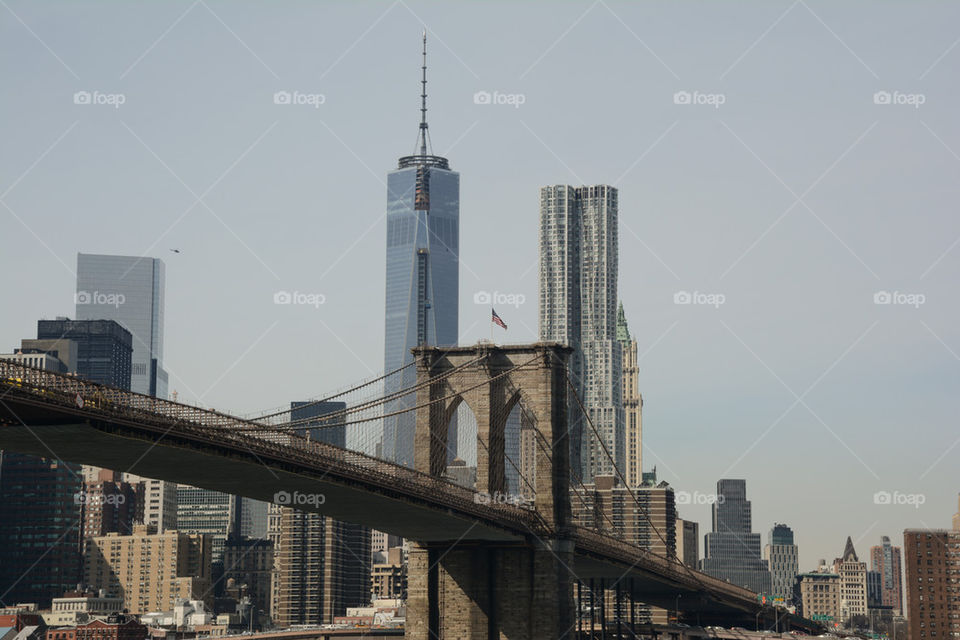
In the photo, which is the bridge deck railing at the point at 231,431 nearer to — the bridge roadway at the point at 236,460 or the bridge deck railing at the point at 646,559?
the bridge roadway at the point at 236,460

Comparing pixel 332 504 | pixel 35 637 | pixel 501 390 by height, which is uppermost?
pixel 501 390

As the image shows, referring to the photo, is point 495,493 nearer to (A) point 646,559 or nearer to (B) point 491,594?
(B) point 491,594

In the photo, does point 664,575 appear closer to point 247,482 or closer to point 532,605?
point 532,605

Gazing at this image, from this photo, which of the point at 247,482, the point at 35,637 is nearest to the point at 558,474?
the point at 247,482

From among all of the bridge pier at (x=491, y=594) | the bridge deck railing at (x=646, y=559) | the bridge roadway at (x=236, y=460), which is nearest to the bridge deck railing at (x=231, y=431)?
the bridge roadway at (x=236, y=460)

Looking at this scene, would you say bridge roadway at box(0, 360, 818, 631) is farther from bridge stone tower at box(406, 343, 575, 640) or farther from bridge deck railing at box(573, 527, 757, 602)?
bridge stone tower at box(406, 343, 575, 640)
